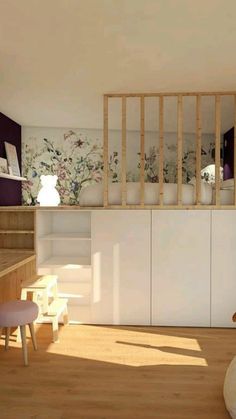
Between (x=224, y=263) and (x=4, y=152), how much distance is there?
3.02 metres

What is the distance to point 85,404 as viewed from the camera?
2.19 m

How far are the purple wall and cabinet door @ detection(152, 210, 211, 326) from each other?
2121mm

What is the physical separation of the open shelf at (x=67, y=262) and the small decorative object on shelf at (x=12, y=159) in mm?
1466

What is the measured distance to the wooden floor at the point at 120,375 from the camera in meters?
2.14

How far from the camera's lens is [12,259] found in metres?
3.29

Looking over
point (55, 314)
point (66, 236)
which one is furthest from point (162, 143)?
point (55, 314)

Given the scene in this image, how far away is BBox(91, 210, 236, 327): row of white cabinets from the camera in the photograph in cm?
359

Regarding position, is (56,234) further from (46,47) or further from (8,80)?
(46,47)

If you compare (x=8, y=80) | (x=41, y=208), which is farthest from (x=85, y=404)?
(x=8, y=80)

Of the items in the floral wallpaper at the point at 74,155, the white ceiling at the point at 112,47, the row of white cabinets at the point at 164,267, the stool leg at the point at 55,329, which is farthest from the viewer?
the floral wallpaper at the point at 74,155

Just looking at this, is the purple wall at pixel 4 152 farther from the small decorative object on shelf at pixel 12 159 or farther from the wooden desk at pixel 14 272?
the wooden desk at pixel 14 272

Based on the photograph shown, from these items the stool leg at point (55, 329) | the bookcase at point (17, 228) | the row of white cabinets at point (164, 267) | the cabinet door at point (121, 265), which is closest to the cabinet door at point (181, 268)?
the row of white cabinets at point (164, 267)

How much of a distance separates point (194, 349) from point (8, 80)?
2838 mm

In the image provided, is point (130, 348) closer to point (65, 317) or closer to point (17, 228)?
point (65, 317)
